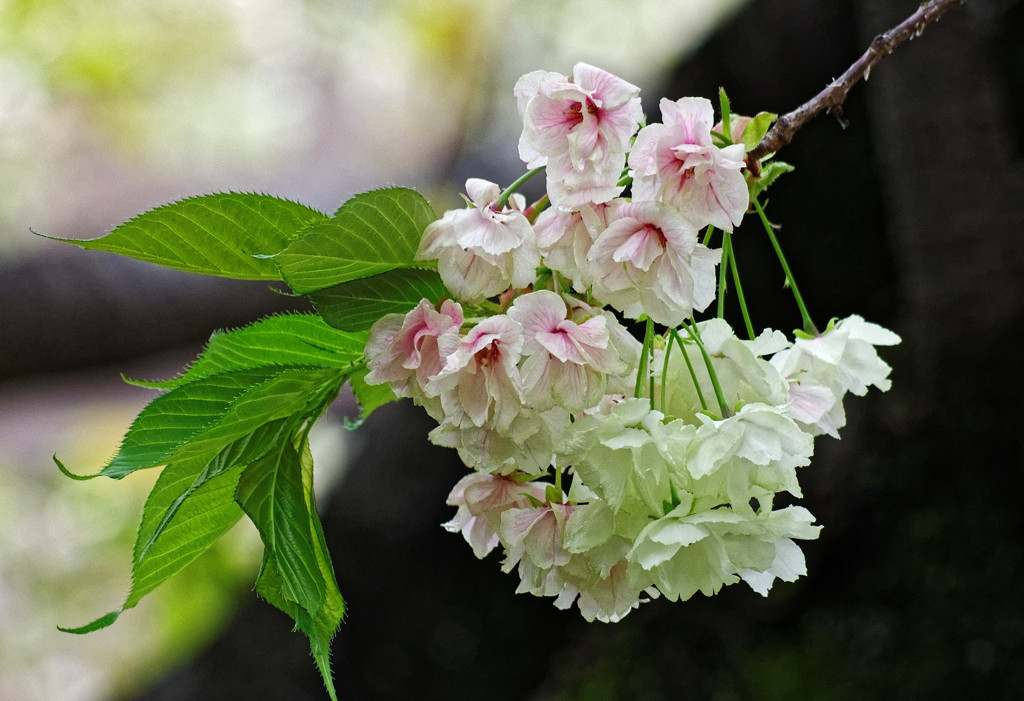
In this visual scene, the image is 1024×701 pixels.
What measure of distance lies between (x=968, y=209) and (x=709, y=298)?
0.91 m

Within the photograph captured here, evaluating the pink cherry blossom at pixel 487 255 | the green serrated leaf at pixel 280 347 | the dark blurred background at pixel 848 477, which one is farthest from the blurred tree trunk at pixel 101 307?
the pink cherry blossom at pixel 487 255

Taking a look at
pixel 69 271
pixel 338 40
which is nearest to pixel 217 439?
pixel 69 271

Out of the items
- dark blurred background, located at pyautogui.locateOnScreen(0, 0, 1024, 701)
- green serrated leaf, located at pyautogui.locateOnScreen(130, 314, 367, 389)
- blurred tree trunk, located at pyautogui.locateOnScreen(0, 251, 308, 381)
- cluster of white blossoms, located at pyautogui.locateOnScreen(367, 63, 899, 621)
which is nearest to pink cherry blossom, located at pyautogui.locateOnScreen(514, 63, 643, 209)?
cluster of white blossoms, located at pyautogui.locateOnScreen(367, 63, 899, 621)

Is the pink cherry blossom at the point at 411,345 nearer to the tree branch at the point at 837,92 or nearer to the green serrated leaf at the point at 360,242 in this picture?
the green serrated leaf at the point at 360,242

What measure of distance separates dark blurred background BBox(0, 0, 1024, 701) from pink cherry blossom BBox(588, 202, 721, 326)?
85 cm

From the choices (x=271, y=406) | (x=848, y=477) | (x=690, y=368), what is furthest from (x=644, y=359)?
(x=848, y=477)

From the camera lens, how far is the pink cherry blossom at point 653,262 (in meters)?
0.31

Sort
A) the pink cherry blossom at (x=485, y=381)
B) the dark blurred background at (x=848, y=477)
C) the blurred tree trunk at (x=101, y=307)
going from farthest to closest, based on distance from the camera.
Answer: the blurred tree trunk at (x=101, y=307), the dark blurred background at (x=848, y=477), the pink cherry blossom at (x=485, y=381)

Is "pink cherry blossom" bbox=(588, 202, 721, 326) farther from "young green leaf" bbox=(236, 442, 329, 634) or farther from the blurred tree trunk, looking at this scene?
the blurred tree trunk

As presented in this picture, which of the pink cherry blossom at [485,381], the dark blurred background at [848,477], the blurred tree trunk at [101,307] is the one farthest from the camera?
the blurred tree trunk at [101,307]

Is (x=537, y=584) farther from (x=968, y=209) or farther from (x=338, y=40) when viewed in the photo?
(x=338, y=40)

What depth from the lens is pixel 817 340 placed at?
424mm

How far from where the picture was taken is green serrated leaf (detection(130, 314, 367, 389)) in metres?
0.39

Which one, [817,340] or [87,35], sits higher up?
[87,35]
